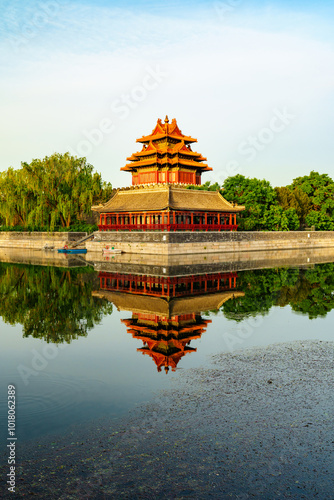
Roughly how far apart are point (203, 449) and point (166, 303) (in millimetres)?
11543

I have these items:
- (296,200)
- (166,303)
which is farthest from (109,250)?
(296,200)

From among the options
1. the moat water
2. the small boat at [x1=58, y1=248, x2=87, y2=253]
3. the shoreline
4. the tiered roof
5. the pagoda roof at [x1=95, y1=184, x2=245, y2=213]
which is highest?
the tiered roof

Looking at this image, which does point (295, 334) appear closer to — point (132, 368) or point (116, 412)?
point (132, 368)

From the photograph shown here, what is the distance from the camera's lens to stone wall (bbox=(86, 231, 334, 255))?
129 ft

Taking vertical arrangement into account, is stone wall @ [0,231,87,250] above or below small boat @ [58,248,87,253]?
above

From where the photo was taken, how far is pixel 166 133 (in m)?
56.3

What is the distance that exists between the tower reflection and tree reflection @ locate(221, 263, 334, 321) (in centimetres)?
81

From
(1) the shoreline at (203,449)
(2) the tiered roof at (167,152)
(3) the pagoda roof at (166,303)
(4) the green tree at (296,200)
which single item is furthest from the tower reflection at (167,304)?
(4) the green tree at (296,200)

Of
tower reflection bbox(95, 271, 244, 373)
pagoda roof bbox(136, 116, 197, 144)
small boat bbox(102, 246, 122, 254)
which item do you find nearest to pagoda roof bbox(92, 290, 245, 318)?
tower reflection bbox(95, 271, 244, 373)

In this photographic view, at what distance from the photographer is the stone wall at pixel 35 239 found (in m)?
52.2

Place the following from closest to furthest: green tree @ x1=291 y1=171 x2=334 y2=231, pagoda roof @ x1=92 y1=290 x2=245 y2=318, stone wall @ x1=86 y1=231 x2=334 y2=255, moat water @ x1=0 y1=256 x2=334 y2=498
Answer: moat water @ x1=0 y1=256 x2=334 y2=498, pagoda roof @ x1=92 y1=290 x2=245 y2=318, stone wall @ x1=86 y1=231 x2=334 y2=255, green tree @ x1=291 y1=171 x2=334 y2=231

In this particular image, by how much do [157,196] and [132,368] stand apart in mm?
35468

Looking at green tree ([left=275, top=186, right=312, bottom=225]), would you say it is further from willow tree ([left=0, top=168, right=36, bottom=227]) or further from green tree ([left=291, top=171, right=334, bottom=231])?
willow tree ([left=0, top=168, right=36, bottom=227])

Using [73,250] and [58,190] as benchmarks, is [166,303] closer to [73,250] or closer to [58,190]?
[73,250]
